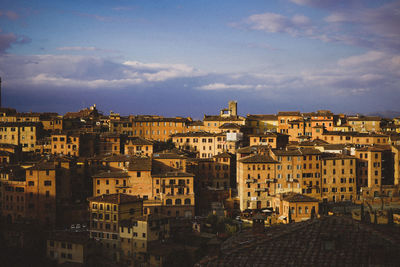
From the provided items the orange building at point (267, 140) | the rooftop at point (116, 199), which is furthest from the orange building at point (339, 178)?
the rooftop at point (116, 199)

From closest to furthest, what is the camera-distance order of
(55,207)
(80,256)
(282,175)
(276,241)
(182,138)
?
(276,241)
(80,256)
(55,207)
(282,175)
(182,138)

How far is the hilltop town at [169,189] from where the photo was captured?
54188 millimetres

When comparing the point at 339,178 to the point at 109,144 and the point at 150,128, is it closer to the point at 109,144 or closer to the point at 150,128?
the point at 109,144

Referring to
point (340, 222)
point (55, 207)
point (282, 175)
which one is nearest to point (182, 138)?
point (282, 175)

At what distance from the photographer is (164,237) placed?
54406 millimetres

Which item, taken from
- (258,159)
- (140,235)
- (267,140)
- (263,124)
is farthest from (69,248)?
(263,124)

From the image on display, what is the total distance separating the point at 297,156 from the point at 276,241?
5106cm

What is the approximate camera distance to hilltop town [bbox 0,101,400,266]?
54188 mm

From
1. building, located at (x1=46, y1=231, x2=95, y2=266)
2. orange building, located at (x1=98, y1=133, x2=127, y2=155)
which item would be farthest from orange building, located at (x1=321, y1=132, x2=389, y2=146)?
building, located at (x1=46, y1=231, x2=95, y2=266)

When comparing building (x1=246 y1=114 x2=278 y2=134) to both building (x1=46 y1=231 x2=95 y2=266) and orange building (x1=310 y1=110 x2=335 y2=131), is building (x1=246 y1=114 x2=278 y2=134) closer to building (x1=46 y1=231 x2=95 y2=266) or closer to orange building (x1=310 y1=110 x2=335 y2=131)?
orange building (x1=310 y1=110 x2=335 y2=131)

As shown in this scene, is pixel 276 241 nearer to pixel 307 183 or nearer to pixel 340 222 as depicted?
pixel 340 222

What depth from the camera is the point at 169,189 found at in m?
62.7

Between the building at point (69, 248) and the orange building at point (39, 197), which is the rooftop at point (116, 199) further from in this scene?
the orange building at point (39, 197)

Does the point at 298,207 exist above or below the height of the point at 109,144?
below
